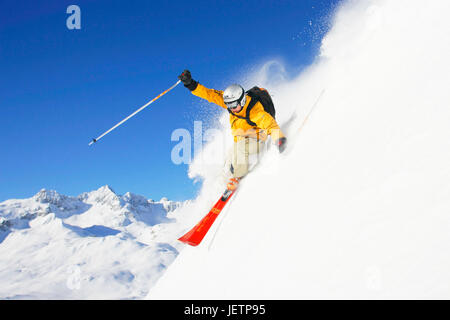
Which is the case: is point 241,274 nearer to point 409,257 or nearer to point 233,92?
point 409,257

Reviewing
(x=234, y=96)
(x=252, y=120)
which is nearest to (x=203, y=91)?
(x=234, y=96)

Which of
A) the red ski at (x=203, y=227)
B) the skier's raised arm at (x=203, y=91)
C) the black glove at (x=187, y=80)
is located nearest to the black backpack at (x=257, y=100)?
the skier's raised arm at (x=203, y=91)

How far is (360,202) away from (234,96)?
13.9 feet

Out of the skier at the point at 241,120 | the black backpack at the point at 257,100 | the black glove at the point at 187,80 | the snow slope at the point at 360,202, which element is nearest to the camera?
the snow slope at the point at 360,202

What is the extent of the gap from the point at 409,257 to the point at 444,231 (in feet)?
1.14

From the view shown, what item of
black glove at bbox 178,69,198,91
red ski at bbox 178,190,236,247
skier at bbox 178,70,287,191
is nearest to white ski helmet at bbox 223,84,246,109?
skier at bbox 178,70,287,191

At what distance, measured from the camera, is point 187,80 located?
706 cm

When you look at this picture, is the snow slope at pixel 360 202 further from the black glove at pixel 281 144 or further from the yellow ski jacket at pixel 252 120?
the yellow ski jacket at pixel 252 120

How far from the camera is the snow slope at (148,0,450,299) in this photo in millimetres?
2141

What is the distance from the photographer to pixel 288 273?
2.74 metres

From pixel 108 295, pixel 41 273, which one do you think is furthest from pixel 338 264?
pixel 41 273

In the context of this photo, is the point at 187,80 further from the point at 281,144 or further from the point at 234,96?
the point at 281,144

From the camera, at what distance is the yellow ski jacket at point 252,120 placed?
19.4 ft

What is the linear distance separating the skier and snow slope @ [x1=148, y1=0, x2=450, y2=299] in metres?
1.11
